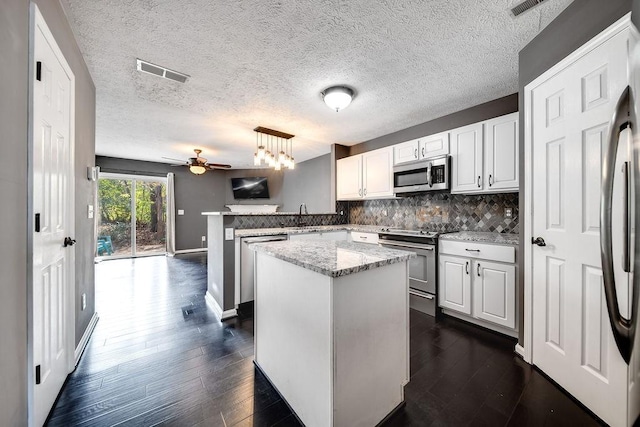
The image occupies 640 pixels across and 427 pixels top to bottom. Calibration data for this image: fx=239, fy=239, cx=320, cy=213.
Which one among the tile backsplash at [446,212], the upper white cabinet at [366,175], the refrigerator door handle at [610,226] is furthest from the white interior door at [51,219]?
the tile backsplash at [446,212]

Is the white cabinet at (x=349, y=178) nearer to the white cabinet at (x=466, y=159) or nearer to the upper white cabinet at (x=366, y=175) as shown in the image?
the upper white cabinet at (x=366, y=175)

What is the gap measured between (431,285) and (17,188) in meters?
3.18

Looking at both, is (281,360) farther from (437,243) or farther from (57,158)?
(437,243)

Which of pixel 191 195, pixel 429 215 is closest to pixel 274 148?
pixel 429 215

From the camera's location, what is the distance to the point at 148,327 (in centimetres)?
239

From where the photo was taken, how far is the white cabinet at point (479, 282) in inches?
85.6

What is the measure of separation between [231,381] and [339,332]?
41.7 inches

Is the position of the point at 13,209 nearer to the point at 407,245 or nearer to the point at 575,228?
the point at 575,228

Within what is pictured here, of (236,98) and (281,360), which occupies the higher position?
(236,98)

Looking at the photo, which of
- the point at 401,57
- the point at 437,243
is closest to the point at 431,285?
the point at 437,243

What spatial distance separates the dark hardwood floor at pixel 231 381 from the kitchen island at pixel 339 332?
0.72 ft

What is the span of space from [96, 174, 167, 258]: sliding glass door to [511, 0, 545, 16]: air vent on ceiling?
7.24 metres

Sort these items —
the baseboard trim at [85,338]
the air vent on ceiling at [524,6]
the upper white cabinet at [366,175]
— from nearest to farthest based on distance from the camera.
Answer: the air vent on ceiling at [524,6] → the baseboard trim at [85,338] → the upper white cabinet at [366,175]

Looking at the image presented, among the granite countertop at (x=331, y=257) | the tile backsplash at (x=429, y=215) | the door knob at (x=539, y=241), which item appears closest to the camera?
the granite countertop at (x=331, y=257)
